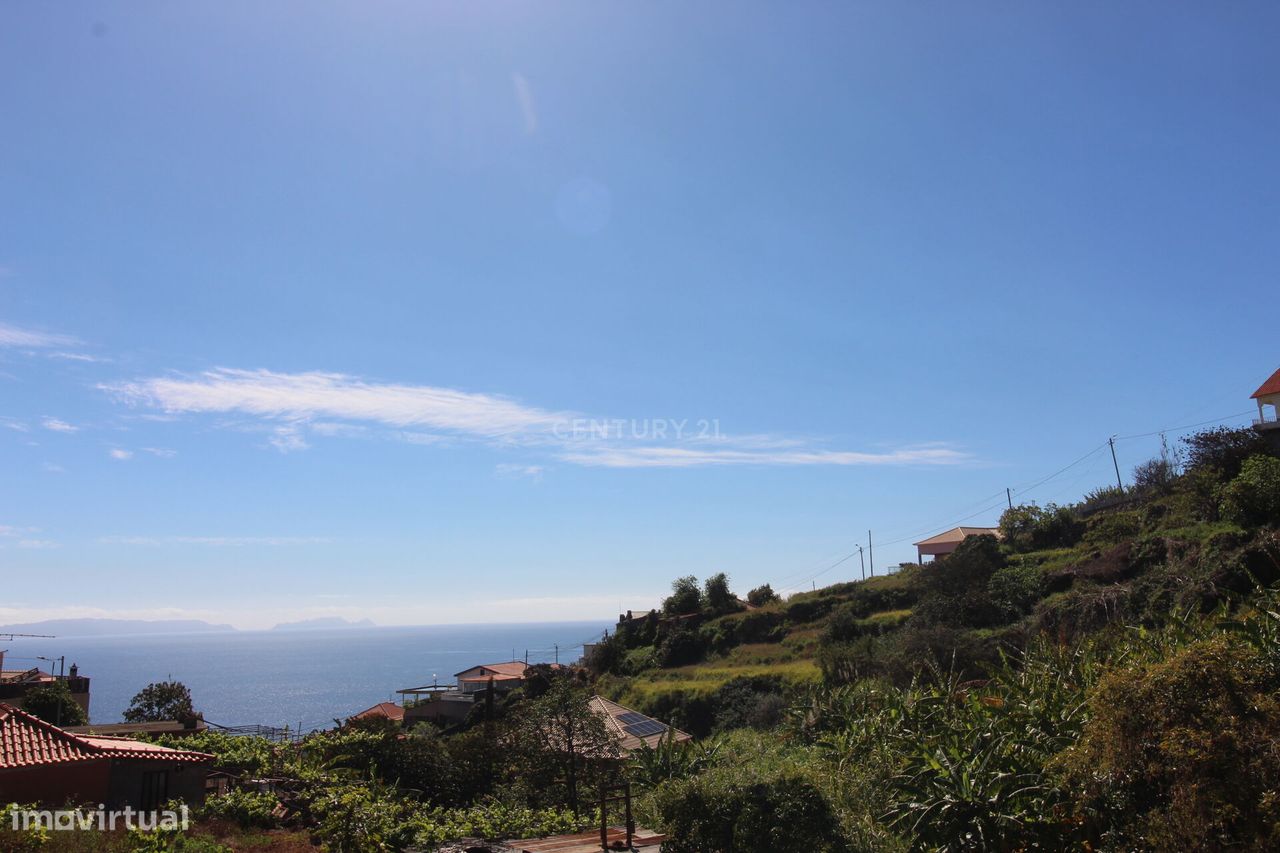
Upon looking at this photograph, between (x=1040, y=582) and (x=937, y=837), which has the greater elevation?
(x=1040, y=582)

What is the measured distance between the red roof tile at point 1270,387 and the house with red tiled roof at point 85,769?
4683 centimetres

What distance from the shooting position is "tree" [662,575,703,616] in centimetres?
5791

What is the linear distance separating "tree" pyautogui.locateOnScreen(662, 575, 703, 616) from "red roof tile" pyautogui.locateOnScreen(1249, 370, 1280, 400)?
3518cm

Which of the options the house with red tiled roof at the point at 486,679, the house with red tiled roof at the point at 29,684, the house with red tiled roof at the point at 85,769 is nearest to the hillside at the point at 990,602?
the house with red tiled roof at the point at 486,679

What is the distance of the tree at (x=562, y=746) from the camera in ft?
64.5

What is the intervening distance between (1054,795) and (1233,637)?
10.9 ft

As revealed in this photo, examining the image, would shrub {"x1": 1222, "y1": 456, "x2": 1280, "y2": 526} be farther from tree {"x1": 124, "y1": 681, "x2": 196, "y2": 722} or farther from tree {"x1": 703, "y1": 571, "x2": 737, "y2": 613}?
tree {"x1": 124, "y1": 681, "x2": 196, "y2": 722}

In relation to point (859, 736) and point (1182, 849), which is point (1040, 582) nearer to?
point (859, 736)

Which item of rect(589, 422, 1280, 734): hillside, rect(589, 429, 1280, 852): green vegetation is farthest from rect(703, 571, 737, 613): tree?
rect(589, 429, 1280, 852): green vegetation

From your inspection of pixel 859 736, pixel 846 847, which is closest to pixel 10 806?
pixel 846 847

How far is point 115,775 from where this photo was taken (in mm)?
15711

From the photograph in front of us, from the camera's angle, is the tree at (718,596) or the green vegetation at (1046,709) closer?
the green vegetation at (1046,709)

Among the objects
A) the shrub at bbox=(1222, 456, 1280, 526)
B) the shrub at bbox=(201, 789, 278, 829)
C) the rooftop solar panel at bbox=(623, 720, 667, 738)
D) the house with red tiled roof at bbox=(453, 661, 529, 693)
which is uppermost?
the shrub at bbox=(1222, 456, 1280, 526)

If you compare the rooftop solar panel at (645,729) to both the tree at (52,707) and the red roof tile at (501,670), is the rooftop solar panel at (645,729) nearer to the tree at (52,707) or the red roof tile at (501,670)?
Answer: the tree at (52,707)
